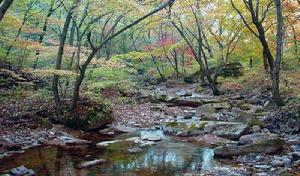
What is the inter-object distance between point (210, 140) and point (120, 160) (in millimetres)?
3376

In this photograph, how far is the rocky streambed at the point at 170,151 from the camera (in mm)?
7758

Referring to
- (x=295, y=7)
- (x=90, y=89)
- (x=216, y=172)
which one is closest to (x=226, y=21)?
(x=295, y=7)

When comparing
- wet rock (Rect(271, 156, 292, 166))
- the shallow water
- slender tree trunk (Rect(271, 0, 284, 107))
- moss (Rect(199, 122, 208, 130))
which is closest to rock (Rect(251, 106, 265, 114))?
slender tree trunk (Rect(271, 0, 284, 107))

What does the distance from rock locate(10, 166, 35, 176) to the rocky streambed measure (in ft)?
0.13

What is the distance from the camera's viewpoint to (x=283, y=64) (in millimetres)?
23375

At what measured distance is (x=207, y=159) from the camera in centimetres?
878

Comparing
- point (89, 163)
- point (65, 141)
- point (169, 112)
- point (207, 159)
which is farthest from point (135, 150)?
point (169, 112)

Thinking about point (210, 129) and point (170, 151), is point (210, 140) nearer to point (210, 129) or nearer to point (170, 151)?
point (210, 129)

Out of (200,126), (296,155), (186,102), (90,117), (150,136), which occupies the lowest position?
(150,136)

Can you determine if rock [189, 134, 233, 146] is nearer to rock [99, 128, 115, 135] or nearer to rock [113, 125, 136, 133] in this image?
rock [113, 125, 136, 133]

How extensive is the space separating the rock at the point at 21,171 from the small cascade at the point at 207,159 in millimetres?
3716

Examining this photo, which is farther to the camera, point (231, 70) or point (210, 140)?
point (231, 70)

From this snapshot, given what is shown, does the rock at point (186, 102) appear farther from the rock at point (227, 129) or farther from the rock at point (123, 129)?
the rock at point (227, 129)

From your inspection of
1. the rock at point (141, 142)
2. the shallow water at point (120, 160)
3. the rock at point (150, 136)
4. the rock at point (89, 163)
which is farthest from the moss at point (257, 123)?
the rock at point (89, 163)
